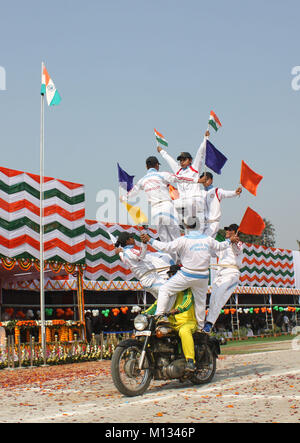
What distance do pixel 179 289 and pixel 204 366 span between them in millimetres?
1156

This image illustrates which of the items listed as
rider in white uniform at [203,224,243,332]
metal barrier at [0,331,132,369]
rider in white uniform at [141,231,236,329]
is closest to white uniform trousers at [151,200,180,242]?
rider in white uniform at [203,224,243,332]

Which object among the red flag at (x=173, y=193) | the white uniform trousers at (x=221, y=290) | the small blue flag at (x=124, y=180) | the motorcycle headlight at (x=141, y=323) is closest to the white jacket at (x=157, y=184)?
the red flag at (x=173, y=193)

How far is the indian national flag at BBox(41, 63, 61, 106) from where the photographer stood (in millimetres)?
15578

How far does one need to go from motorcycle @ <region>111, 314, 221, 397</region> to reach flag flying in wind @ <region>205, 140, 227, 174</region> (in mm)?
3001

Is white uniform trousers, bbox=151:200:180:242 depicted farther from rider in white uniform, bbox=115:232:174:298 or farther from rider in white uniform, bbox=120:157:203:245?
rider in white uniform, bbox=115:232:174:298

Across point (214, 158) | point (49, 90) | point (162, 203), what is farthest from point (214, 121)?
point (49, 90)

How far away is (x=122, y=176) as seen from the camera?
32.5 ft

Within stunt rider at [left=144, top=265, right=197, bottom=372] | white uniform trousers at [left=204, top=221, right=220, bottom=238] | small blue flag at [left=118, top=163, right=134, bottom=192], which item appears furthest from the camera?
small blue flag at [left=118, top=163, right=134, bottom=192]

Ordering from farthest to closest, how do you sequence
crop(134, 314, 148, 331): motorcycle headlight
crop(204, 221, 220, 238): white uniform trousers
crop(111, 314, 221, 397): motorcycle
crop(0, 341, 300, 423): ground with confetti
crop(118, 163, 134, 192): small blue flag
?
1. crop(118, 163, 134, 192): small blue flag
2. crop(204, 221, 220, 238): white uniform trousers
3. crop(134, 314, 148, 331): motorcycle headlight
4. crop(111, 314, 221, 397): motorcycle
5. crop(0, 341, 300, 423): ground with confetti

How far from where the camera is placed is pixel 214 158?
904cm

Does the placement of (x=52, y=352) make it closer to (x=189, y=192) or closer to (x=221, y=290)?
(x=221, y=290)

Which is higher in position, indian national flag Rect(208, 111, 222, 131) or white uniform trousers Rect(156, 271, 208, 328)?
indian national flag Rect(208, 111, 222, 131)
